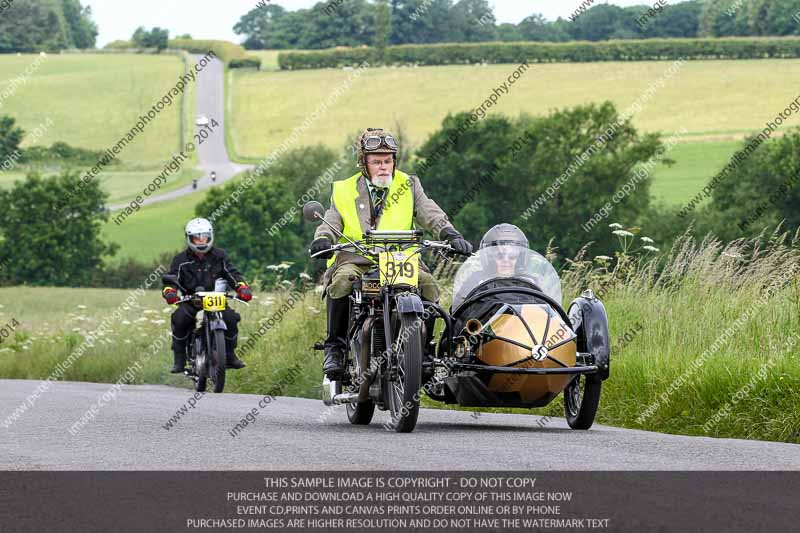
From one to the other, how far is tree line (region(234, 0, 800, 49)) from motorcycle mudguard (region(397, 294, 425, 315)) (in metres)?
106

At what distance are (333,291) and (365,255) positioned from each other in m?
0.43

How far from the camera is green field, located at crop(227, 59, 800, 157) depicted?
3696 inches

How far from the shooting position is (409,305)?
9727 millimetres

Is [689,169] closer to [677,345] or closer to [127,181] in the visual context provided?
[127,181]

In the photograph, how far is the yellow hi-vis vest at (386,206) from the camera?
10891 millimetres

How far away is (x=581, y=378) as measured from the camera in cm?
1095

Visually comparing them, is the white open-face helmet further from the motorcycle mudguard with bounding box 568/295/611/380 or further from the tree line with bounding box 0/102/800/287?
the tree line with bounding box 0/102/800/287

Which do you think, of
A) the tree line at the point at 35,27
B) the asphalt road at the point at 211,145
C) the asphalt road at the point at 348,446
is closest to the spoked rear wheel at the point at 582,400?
the asphalt road at the point at 348,446

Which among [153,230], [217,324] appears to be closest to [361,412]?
[217,324]

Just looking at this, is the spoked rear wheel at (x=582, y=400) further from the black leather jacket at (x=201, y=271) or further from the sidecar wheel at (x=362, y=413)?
the black leather jacket at (x=201, y=271)

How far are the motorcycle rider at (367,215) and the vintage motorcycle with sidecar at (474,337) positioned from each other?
6.0 inches

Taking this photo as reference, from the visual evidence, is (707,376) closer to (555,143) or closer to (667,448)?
(667,448)
